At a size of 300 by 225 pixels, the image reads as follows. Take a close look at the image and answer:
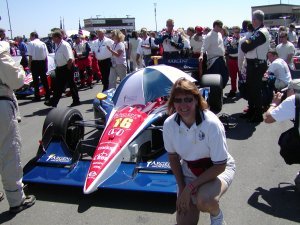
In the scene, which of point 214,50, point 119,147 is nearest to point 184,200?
point 119,147

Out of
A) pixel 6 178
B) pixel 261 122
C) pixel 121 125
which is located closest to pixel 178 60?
pixel 261 122

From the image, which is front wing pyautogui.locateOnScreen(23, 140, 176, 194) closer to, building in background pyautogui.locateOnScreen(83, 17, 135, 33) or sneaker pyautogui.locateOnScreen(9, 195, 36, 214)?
sneaker pyautogui.locateOnScreen(9, 195, 36, 214)

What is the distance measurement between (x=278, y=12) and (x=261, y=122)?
74.4 meters

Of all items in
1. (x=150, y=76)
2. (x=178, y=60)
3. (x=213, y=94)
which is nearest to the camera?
(x=150, y=76)

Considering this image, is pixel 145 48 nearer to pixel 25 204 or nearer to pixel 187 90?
pixel 25 204

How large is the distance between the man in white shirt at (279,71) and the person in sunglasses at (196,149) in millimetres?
4400

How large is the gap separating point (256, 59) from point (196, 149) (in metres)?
4.21

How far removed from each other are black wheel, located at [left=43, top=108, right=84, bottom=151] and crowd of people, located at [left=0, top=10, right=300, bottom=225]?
40.1 inches

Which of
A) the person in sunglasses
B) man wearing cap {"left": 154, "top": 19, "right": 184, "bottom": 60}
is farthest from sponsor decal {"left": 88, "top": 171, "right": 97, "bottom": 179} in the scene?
man wearing cap {"left": 154, "top": 19, "right": 184, "bottom": 60}

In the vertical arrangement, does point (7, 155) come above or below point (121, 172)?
above

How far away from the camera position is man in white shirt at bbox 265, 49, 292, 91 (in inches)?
266

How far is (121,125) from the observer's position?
14.0 ft

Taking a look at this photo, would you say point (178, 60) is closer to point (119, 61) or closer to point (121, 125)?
point (119, 61)

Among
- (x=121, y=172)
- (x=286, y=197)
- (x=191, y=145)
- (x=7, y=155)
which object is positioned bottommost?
(x=286, y=197)
